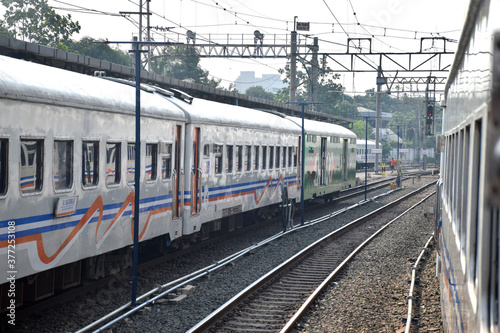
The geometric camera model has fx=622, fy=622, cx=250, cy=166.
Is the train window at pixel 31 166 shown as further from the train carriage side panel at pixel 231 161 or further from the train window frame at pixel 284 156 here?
the train window frame at pixel 284 156

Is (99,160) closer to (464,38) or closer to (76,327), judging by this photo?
(76,327)

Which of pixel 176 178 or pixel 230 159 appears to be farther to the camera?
pixel 230 159

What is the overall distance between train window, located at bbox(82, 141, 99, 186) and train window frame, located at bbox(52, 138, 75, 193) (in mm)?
340

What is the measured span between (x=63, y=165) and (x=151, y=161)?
9.89ft

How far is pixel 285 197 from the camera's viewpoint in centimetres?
1878

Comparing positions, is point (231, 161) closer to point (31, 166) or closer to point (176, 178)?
point (176, 178)

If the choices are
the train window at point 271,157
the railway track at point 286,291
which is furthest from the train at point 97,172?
the train window at point 271,157

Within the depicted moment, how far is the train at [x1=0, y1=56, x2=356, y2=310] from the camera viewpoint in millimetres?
7004

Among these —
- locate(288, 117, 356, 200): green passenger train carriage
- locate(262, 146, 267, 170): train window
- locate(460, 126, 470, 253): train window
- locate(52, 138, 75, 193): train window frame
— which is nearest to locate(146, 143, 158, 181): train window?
locate(52, 138, 75, 193): train window frame

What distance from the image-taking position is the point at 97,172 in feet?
29.2

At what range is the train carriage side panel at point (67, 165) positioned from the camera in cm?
691

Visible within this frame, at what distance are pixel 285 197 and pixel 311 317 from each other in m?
9.70

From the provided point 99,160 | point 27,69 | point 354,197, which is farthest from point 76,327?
point 354,197

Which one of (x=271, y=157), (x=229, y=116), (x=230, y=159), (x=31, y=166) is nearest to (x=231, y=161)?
(x=230, y=159)
